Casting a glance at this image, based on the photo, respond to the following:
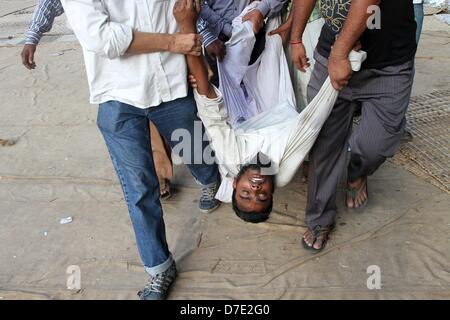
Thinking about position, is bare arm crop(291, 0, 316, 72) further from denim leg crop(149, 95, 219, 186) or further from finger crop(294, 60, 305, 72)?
denim leg crop(149, 95, 219, 186)

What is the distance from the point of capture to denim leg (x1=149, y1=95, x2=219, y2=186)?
206 cm

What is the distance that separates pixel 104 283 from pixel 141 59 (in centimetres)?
104

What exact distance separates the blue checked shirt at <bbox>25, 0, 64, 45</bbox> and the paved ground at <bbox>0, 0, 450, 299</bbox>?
89 centimetres

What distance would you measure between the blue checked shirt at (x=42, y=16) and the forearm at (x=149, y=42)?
1.08 meters

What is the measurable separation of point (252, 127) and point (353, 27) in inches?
28.3

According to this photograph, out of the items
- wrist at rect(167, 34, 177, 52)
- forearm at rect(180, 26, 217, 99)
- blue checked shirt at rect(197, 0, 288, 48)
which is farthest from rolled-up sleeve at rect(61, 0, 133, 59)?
blue checked shirt at rect(197, 0, 288, 48)

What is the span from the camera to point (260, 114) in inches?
97.7

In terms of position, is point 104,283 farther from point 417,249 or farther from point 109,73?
point 417,249

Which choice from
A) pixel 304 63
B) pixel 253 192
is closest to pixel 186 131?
pixel 253 192

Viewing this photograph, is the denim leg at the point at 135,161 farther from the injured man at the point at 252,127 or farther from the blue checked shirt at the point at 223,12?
the blue checked shirt at the point at 223,12

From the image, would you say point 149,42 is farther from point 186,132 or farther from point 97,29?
point 186,132

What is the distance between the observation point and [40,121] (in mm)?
3795

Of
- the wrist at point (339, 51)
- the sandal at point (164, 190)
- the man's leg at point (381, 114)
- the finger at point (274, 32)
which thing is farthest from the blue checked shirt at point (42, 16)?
the man's leg at point (381, 114)

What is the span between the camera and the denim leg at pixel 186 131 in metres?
2.06
